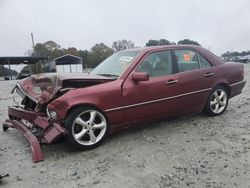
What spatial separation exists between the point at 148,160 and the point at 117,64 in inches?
79.5

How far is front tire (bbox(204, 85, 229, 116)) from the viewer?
18.5 feet

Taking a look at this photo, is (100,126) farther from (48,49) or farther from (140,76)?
(48,49)

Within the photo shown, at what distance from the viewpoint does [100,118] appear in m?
4.30

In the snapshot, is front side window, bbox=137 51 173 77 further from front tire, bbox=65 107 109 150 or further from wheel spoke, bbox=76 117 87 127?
wheel spoke, bbox=76 117 87 127

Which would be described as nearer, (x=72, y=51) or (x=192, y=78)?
(x=192, y=78)

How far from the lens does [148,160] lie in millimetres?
3668

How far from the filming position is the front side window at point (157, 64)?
4797 mm

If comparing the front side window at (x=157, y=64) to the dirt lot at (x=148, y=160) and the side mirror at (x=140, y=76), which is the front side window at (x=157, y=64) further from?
the dirt lot at (x=148, y=160)

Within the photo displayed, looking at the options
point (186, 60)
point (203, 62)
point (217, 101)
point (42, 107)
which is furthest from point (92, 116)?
point (217, 101)

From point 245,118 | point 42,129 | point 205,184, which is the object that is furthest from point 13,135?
point 245,118

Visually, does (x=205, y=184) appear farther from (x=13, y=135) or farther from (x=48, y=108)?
(x=13, y=135)

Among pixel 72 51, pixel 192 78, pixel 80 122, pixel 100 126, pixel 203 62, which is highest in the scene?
pixel 72 51

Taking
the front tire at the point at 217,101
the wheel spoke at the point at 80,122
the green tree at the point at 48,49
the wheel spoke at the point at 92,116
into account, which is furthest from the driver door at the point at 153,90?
the green tree at the point at 48,49

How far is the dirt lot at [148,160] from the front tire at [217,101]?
544 millimetres
